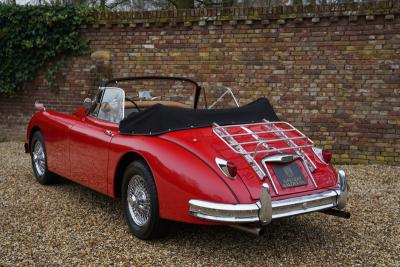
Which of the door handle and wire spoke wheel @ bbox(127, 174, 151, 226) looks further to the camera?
the door handle

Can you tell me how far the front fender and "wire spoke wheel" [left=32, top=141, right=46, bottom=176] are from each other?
8.31 ft

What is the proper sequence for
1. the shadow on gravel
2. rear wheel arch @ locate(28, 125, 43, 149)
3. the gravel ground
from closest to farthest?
the gravel ground, the shadow on gravel, rear wheel arch @ locate(28, 125, 43, 149)

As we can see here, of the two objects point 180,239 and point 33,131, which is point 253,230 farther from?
point 33,131

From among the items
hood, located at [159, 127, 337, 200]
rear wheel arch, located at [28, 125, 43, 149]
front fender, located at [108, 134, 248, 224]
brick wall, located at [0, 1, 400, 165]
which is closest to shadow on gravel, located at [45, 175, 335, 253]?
front fender, located at [108, 134, 248, 224]

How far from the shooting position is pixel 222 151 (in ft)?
12.6

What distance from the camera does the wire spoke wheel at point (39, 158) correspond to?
6.16m

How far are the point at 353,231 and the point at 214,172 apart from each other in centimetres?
170

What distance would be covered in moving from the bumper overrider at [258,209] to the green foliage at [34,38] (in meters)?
6.42

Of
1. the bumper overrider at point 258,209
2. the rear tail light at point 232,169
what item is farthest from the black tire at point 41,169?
the rear tail light at point 232,169

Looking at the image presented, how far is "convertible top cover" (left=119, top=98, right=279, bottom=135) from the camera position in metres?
4.27

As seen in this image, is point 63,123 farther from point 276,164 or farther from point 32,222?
point 276,164

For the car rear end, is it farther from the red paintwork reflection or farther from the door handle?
the door handle

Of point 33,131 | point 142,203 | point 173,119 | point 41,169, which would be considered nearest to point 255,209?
point 142,203

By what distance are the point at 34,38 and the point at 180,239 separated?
6.64 m
